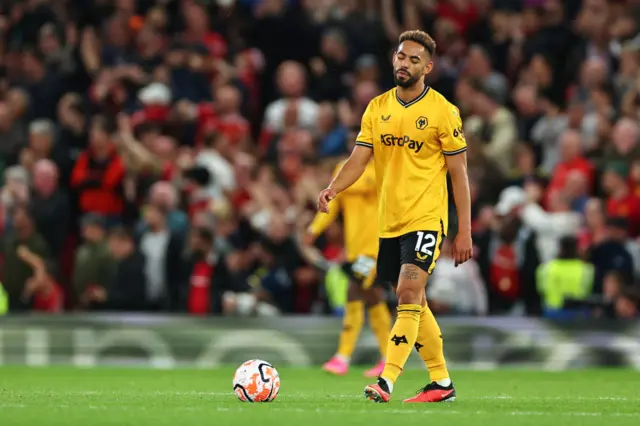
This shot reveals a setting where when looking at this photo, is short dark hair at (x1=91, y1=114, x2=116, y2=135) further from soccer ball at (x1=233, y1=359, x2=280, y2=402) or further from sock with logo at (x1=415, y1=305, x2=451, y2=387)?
sock with logo at (x1=415, y1=305, x2=451, y2=387)

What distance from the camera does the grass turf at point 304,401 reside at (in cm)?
826

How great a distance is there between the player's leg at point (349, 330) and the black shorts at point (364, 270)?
9.9 inches

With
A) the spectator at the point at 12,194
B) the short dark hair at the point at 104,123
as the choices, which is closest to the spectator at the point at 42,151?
the spectator at the point at 12,194

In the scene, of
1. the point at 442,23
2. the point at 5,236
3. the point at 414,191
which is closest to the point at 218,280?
the point at 5,236

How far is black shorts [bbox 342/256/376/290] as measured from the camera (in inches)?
536

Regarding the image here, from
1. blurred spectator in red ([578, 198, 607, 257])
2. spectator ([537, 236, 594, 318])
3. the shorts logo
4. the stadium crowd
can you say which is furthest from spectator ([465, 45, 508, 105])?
the shorts logo

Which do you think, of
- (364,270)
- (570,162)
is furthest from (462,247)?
(570,162)

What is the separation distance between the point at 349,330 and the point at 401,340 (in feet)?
16.4

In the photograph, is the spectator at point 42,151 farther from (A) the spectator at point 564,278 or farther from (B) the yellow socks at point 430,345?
(B) the yellow socks at point 430,345

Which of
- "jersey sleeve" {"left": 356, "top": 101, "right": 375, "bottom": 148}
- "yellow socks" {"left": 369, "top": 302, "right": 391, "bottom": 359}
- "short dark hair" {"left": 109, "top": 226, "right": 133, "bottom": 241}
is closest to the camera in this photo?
"jersey sleeve" {"left": 356, "top": 101, "right": 375, "bottom": 148}

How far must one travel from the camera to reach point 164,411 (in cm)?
874

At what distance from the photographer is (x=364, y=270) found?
44.7ft

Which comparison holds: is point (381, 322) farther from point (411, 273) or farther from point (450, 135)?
point (450, 135)

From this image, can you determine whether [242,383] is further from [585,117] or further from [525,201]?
[585,117]
